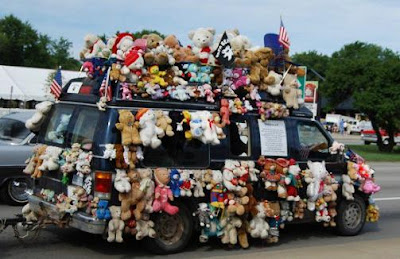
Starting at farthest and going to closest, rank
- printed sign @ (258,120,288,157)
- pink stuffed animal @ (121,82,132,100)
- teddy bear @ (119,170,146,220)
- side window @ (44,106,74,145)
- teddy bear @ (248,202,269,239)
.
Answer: printed sign @ (258,120,288,157) → teddy bear @ (248,202,269,239) → side window @ (44,106,74,145) → pink stuffed animal @ (121,82,132,100) → teddy bear @ (119,170,146,220)

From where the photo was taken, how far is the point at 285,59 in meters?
9.06

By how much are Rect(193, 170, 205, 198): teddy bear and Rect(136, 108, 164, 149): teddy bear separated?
28.4 inches

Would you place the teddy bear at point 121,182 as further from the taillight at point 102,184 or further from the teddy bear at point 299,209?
the teddy bear at point 299,209

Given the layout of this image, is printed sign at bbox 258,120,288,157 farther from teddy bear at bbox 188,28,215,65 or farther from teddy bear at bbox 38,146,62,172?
A: teddy bear at bbox 38,146,62,172

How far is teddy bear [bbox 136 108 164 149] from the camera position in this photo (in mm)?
6898

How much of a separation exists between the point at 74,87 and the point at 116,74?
979 millimetres

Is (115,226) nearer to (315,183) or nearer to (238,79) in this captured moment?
(238,79)

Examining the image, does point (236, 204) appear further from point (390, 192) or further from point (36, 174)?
point (390, 192)

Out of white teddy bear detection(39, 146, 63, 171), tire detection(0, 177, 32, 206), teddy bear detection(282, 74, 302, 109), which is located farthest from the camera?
tire detection(0, 177, 32, 206)

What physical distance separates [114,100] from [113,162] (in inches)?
30.0

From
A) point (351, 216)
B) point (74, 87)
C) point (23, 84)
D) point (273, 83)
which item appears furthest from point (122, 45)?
point (23, 84)

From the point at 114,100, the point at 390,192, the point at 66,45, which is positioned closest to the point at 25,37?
the point at 66,45

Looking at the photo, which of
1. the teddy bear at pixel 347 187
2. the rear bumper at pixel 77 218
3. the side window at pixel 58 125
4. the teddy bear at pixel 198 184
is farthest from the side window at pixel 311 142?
the side window at pixel 58 125

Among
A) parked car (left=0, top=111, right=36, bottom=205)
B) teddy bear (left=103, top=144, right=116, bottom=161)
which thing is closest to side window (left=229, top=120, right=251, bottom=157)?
teddy bear (left=103, top=144, right=116, bottom=161)
